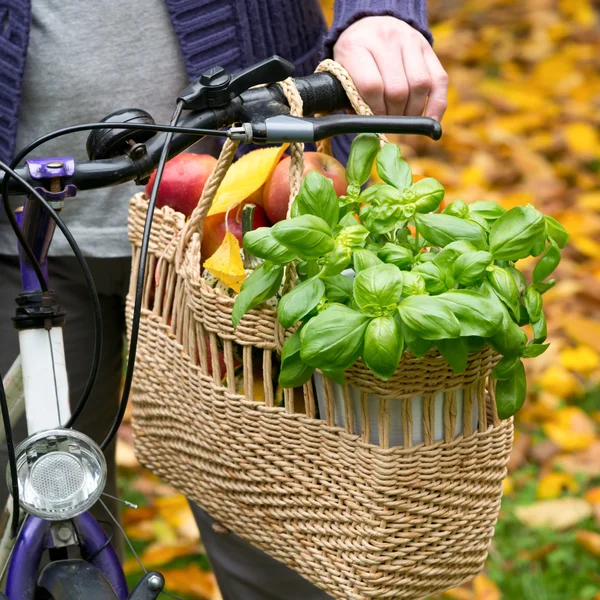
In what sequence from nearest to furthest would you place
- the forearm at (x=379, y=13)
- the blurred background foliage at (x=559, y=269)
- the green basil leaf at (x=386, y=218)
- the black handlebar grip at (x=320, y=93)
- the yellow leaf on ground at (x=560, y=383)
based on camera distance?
the green basil leaf at (x=386, y=218)
the black handlebar grip at (x=320, y=93)
the forearm at (x=379, y=13)
the blurred background foliage at (x=559, y=269)
the yellow leaf on ground at (x=560, y=383)

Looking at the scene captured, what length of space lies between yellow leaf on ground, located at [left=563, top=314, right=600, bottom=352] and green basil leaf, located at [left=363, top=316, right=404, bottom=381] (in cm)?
189

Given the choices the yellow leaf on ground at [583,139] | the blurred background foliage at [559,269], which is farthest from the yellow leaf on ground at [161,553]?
the yellow leaf on ground at [583,139]

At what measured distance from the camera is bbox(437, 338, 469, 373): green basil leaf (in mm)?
775

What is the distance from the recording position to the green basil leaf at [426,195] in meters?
0.85

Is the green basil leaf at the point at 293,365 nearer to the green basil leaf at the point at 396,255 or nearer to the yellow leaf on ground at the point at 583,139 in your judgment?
the green basil leaf at the point at 396,255

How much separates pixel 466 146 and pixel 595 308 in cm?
107

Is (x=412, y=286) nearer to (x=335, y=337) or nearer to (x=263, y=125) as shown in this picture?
(x=335, y=337)

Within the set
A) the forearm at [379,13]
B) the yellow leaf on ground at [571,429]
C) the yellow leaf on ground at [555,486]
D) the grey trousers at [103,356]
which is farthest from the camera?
the yellow leaf on ground at [571,429]

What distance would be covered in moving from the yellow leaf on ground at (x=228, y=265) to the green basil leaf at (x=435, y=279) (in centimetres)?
18

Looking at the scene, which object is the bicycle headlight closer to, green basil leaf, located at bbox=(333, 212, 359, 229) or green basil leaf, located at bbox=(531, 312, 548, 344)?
green basil leaf, located at bbox=(333, 212, 359, 229)

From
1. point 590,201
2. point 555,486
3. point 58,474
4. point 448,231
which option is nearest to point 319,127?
point 448,231

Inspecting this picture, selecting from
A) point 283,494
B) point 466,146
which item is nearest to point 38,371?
point 283,494

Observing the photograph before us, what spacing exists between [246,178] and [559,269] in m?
2.02

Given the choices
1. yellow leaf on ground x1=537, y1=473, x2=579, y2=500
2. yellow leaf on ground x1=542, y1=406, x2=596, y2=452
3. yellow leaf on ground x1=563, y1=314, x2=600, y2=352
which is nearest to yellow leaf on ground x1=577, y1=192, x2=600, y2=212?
yellow leaf on ground x1=563, y1=314, x2=600, y2=352
